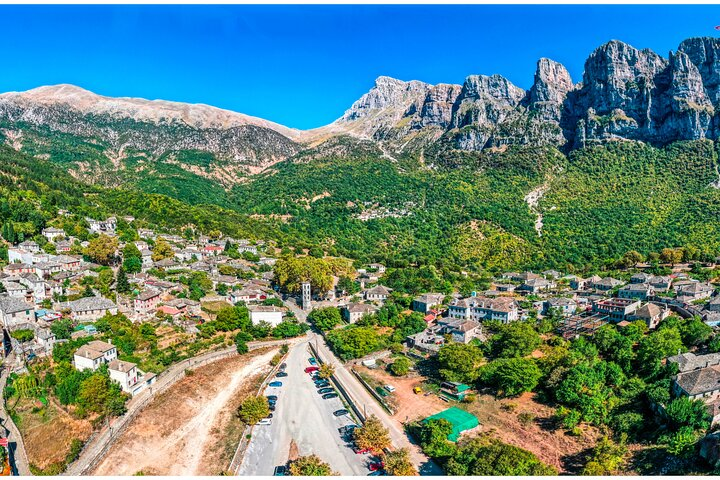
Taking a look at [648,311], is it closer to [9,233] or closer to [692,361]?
[692,361]

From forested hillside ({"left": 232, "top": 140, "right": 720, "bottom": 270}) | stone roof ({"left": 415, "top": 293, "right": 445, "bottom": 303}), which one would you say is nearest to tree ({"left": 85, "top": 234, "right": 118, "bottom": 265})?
forested hillside ({"left": 232, "top": 140, "right": 720, "bottom": 270})

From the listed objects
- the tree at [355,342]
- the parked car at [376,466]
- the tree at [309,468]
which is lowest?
the parked car at [376,466]

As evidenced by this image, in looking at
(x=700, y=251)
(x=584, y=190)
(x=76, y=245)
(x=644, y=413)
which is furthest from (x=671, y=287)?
(x=76, y=245)

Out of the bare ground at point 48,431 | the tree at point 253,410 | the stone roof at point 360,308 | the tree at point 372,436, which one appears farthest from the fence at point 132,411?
the tree at point 372,436

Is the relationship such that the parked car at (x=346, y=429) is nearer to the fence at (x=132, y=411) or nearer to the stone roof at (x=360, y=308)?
the fence at (x=132, y=411)

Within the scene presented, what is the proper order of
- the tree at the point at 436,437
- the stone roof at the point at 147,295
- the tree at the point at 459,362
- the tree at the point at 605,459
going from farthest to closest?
the stone roof at the point at 147,295 → the tree at the point at 459,362 → the tree at the point at 436,437 → the tree at the point at 605,459

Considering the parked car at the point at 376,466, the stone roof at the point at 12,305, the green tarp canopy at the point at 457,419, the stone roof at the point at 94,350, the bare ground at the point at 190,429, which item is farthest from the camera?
the stone roof at the point at 12,305

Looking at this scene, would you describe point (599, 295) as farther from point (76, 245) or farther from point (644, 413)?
point (76, 245)
